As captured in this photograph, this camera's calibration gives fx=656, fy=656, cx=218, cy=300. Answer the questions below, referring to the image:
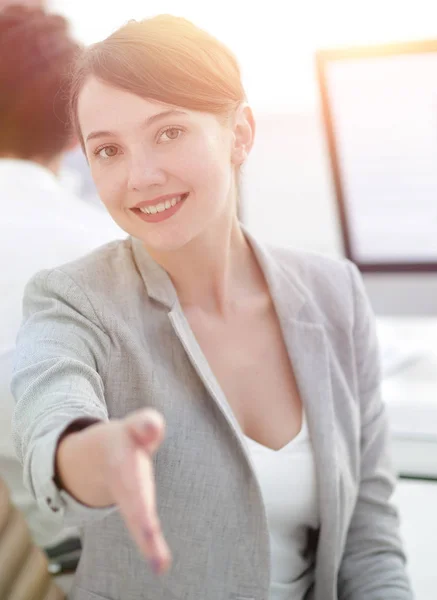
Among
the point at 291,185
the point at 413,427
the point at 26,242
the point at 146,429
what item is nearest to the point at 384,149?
the point at 291,185

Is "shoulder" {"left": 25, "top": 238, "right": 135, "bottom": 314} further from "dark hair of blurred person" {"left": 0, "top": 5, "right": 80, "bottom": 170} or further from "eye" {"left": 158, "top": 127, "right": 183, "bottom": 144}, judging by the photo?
"dark hair of blurred person" {"left": 0, "top": 5, "right": 80, "bottom": 170}

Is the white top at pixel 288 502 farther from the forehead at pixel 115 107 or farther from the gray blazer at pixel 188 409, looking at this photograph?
the forehead at pixel 115 107

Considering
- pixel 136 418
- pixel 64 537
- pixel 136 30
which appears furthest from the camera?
pixel 64 537

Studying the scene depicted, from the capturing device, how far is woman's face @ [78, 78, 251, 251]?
0.55 metres

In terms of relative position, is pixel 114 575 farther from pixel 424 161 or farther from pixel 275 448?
pixel 424 161

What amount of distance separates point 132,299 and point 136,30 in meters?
0.24

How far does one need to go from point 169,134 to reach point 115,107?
0.05m

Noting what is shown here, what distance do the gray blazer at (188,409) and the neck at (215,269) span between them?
2 cm

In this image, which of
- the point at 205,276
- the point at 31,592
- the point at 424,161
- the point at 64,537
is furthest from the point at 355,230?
the point at 31,592

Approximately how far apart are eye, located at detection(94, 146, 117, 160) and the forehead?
22 millimetres

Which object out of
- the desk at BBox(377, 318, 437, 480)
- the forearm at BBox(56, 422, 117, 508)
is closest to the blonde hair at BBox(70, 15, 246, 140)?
the forearm at BBox(56, 422, 117, 508)

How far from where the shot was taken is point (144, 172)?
0.56 m

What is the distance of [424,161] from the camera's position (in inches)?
50.7

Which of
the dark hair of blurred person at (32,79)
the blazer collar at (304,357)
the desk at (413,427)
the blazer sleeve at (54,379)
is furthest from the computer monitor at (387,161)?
the blazer sleeve at (54,379)
